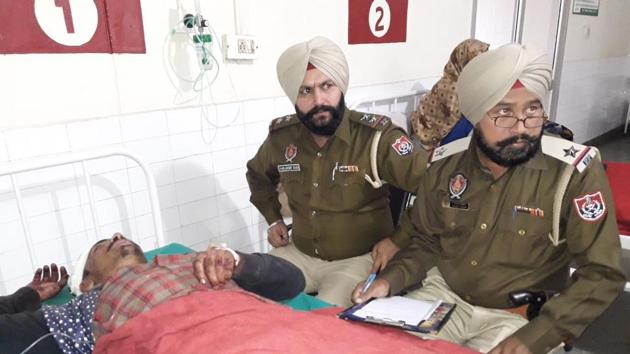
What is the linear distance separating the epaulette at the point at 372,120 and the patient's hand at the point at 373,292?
2.25 feet

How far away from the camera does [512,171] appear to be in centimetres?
149

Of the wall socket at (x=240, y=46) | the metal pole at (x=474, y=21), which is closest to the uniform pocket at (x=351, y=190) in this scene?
the wall socket at (x=240, y=46)

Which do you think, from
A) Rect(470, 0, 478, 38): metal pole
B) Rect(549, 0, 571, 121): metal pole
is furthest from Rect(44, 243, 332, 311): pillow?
Rect(549, 0, 571, 121): metal pole

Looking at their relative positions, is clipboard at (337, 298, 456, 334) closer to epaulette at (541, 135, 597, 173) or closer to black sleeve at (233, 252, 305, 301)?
black sleeve at (233, 252, 305, 301)

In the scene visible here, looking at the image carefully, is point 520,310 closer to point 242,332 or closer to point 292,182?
point 242,332

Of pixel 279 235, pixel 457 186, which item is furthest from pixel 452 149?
pixel 279 235

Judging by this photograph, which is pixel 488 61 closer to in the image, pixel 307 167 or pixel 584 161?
pixel 584 161

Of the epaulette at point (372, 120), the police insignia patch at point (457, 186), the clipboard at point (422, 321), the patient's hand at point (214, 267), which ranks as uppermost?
the epaulette at point (372, 120)

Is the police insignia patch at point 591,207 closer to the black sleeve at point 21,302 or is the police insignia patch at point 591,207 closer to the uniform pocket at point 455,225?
the uniform pocket at point 455,225

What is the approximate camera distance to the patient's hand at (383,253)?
180 cm

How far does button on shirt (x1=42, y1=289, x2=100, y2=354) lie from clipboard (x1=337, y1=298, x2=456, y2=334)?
2.78 ft

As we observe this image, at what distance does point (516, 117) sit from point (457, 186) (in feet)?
1.05

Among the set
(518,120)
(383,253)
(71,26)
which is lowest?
(383,253)

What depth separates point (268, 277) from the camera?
1552mm
